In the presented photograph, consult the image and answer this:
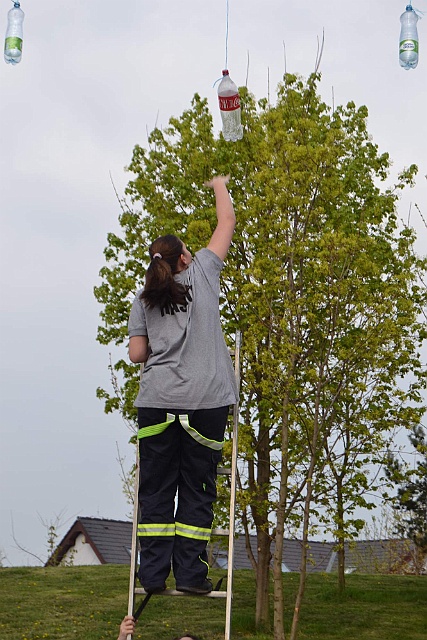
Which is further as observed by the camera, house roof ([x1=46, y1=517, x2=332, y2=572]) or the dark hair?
house roof ([x1=46, y1=517, x2=332, y2=572])

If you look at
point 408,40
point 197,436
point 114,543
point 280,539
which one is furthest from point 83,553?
point 197,436

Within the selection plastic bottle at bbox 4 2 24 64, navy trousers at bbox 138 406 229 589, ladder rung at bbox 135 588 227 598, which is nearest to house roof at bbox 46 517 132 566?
plastic bottle at bbox 4 2 24 64

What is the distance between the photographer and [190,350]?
16.9 ft

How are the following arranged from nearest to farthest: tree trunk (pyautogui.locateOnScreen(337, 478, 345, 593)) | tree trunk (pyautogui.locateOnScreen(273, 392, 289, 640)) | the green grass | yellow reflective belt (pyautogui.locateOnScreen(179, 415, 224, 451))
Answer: yellow reflective belt (pyautogui.locateOnScreen(179, 415, 224, 451))
tree trunk (pyautogui.locateOnScreen(273, 392, 289, 640))
tree trunk (pyautogui.locateOnScreen(337, 478, 345, 593))
the green grass

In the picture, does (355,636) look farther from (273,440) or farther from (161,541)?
(161,541)

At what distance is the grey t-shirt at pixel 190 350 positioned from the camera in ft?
16.6

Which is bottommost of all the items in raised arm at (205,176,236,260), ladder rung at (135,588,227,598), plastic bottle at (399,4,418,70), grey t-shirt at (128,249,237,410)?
ladder rung at (135,588,227,598)

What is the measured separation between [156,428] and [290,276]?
11462mm

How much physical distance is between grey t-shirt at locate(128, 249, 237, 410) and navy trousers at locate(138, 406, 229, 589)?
9cm

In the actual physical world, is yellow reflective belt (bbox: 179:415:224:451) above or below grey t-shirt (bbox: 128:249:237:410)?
below

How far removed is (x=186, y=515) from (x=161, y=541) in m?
0.20

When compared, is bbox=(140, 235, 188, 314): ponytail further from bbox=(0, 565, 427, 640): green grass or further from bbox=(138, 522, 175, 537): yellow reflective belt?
bbox=(0, 565, 427, 640): green grass

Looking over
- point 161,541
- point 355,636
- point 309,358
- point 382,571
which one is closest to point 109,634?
point 355,636

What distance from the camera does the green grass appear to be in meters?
16.3
